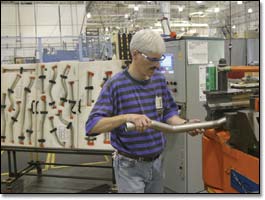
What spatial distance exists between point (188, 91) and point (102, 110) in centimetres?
181

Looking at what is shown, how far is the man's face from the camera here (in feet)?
5.63

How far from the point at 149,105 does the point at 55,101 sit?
238 centimetres

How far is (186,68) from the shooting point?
3.37 metres

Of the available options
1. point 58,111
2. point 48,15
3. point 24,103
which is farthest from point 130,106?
point 48,15

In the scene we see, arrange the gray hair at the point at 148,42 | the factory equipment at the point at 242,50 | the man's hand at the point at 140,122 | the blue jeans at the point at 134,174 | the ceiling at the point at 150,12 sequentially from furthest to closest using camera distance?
the ceiling at the point at 150,12 < the factory equipment at the point at 242,50 < the blue jeans at the point at 134,174 < the gray hair at the point at 148,42 < the man's hand at the point at 140,122

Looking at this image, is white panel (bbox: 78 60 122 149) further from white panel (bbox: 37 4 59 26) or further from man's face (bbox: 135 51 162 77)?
white panel (bbox: 37 4 59 26)

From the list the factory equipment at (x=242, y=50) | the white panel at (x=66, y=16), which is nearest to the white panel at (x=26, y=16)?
the white panel at (x=66, y=16)

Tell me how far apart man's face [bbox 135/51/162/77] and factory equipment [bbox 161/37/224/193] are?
1.65 m

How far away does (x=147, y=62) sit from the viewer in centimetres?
174

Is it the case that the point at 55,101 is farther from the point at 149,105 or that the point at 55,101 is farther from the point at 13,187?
the point at 149,105

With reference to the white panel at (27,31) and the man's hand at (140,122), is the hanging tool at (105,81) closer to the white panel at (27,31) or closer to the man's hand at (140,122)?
the man's hand at (140,122)

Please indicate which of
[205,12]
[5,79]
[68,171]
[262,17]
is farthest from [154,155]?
[205,12]

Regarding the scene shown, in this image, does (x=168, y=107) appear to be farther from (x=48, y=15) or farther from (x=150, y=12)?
(x=150, y=12)

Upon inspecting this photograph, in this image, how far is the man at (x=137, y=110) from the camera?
5.63ft
